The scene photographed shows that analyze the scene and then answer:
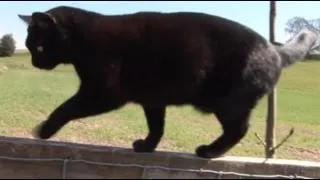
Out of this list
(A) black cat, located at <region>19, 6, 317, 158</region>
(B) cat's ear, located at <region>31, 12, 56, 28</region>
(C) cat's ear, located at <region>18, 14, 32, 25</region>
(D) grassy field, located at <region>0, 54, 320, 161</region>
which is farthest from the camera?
(D) grassy field, located at <region>0, 54, 320, 161</region>

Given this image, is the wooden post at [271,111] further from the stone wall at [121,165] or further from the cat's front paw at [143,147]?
the cat's front paw at [143,147]

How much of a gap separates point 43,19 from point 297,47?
64.7 inches

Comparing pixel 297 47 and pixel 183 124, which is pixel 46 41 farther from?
pixel 183 124

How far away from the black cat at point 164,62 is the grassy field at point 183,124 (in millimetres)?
1558

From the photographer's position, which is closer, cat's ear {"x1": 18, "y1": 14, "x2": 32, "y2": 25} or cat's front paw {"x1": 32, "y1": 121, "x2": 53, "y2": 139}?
cat's front paw {"x1": 32, "y1": 121, "x2": 53, "y2": 139}

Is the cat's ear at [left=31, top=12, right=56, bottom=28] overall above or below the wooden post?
above

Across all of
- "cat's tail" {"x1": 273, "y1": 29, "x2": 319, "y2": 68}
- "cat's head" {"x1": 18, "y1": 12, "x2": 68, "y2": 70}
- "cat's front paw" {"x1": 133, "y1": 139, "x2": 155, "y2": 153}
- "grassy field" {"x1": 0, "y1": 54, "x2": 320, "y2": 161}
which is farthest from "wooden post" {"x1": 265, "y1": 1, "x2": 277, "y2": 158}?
"cat's head" {"x1": 18, "y1": 12, "x2": 68, "y2": 70}

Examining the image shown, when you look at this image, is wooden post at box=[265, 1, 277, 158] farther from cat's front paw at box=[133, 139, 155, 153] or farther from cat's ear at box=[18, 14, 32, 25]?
cat's ear at box=[18, 14, 32, 25]

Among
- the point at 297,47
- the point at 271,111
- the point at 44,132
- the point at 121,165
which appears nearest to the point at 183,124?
the point at 271,111

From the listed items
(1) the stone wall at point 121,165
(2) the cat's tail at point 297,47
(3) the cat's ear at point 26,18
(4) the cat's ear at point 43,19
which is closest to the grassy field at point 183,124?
(2) the cat's tail at point 297,47

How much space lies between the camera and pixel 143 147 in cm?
364

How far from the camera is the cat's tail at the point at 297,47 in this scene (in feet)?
12.0

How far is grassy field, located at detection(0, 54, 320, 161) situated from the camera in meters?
5.86

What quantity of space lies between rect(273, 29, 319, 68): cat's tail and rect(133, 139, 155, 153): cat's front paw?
0.98m
